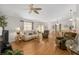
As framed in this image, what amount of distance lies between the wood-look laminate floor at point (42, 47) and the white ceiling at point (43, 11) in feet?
1.02

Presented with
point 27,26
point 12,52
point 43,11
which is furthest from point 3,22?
point 43,11

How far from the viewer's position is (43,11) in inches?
102

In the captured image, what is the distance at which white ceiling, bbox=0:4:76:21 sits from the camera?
258cm

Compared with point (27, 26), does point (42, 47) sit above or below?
below

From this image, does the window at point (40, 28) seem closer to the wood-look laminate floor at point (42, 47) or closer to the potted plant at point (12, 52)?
the wood-look laminate floor at point (42, 47)

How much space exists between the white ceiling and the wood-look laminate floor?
311 mm

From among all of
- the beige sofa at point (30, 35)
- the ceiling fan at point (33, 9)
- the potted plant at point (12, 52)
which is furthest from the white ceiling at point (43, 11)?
the potted plant at point (12, 52)

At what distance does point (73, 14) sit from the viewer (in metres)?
2.56

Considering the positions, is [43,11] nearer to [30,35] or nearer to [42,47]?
[30,35]

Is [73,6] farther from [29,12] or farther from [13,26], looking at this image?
[13,26]

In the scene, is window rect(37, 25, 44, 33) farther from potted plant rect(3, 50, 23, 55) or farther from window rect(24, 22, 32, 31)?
potted plant rect(3, 50, 23, 55)

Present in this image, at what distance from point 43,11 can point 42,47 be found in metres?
0.58

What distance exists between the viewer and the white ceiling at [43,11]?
2.58 metres
